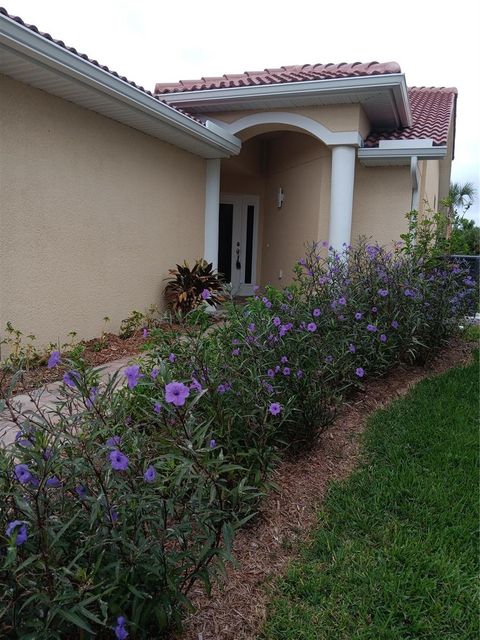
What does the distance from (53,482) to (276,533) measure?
1.51 metres

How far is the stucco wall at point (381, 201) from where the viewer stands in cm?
993

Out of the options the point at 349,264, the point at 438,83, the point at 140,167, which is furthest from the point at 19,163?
the point at 438,83

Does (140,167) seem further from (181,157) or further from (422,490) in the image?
(422,490)

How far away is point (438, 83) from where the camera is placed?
1706cm

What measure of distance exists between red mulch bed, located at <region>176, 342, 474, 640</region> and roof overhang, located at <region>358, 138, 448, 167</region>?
20.0 ft

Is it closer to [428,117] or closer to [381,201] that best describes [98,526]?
[381,201]

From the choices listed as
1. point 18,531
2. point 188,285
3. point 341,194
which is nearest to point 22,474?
point 18,531

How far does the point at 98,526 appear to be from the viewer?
183 centimetres

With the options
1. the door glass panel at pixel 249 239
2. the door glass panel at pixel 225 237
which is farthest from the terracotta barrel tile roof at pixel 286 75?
the door glass panel at pixel 249 239

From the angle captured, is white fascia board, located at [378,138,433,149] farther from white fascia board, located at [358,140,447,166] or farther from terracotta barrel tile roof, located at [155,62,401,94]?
terracotta barrel tile roof, located at [155,62,401,94]

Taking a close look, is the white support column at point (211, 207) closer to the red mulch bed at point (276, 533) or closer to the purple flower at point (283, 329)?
the red mulch bed at point (276, 533)

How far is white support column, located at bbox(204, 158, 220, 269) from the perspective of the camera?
10.2 m

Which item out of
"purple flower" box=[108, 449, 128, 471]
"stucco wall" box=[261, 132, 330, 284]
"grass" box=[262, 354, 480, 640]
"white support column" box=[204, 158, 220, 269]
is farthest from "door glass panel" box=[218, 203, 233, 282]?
"purple flower" box=[108, 449, 128, 471]

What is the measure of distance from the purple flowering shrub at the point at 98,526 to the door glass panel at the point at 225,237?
10.9m
